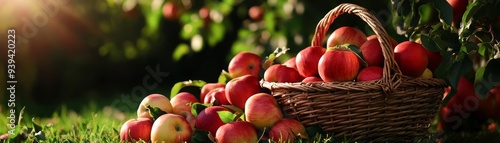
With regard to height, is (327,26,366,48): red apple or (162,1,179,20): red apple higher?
(327,26,366,48): red apple

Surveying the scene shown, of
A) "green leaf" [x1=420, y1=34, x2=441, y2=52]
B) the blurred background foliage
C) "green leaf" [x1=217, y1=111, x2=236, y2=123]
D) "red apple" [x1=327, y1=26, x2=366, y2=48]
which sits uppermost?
"green leaf" [x1=420, y1=34, x2=441, y2=52]

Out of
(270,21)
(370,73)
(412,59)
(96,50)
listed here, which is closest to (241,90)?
(370,73)

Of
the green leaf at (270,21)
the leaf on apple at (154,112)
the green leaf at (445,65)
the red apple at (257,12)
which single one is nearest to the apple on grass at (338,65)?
the green leaf at (445,65)

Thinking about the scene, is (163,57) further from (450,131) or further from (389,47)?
(389,47)

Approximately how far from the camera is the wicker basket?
221 centimetres

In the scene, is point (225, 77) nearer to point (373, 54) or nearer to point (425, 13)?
point (373, 54)

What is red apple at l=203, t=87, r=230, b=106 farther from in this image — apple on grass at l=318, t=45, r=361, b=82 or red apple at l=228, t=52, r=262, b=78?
apple on grass at l=318, t=45, r=361, b=82

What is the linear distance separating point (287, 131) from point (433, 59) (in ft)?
1.95

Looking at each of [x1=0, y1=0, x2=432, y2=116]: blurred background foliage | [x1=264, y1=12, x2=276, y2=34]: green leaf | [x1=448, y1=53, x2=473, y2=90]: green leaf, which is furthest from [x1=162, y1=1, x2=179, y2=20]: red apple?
[x1=448, y1=53, x2=473, y2=90]: green leaf

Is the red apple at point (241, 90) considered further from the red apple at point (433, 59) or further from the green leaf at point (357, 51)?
the red apple at point (433, 59)

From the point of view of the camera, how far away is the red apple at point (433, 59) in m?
2.42

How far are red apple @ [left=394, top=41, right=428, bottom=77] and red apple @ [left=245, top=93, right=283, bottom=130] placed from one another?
1.43ft

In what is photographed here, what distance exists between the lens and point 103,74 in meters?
6.02

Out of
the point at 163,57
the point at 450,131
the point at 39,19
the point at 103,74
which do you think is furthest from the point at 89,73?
the point at 450,131
